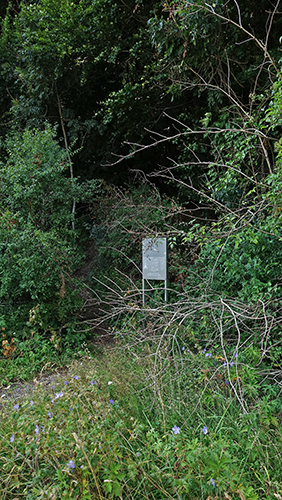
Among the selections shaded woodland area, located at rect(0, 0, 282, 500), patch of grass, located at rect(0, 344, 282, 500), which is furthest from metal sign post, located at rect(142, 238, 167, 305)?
patch of grass, located at rect(0, 344, 282, 500)

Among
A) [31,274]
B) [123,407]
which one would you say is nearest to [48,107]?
[31,274]

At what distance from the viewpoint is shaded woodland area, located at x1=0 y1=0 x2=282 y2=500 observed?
255 cm

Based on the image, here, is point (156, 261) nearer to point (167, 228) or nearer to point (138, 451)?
point (167, 228)

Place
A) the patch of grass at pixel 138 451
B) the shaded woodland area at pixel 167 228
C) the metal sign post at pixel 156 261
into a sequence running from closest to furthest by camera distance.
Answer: the patch of grass at pixel 138 451
the shaded woodland area at pixel 167 228
the metal sign post at pixel 156 261

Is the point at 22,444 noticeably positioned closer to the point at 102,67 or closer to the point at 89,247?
the point at 89,247

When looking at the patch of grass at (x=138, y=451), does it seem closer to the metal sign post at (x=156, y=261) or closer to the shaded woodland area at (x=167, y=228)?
the shaded woodland area at (x=167, y=228)

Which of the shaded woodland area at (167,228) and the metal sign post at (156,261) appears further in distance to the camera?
the metal sign post at (156,261)

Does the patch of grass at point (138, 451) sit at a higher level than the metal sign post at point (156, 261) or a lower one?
higher

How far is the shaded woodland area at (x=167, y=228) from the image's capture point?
100 inches

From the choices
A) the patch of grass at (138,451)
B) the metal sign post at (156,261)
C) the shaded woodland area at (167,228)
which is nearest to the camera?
the patch of grass at (138,451)

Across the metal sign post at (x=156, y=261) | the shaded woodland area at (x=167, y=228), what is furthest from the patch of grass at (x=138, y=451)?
the metal sign post at (x=156, y=261)

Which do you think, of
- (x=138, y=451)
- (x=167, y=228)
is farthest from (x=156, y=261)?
(x=138, y=451)

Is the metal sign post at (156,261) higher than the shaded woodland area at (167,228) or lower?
lower

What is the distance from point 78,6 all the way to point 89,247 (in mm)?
5060
